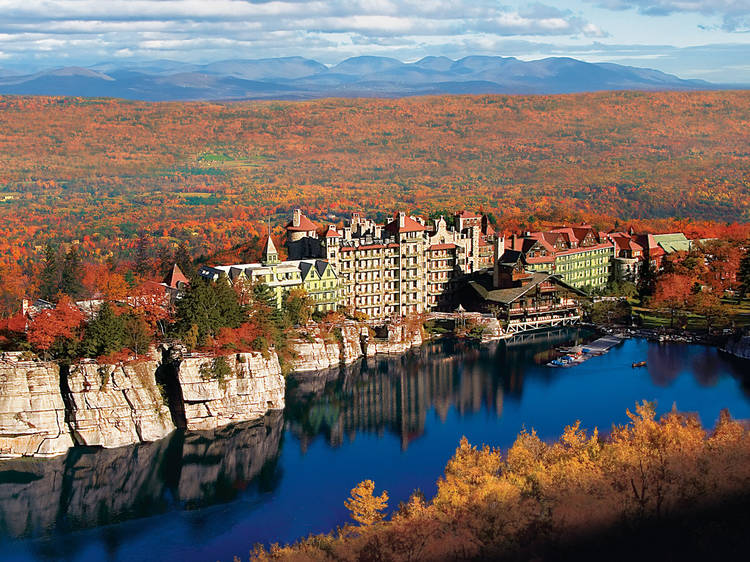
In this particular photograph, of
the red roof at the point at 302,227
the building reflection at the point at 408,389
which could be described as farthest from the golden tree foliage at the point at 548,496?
the red roof at the point at 302,227

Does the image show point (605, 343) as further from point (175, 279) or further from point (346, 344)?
point (175, 279)

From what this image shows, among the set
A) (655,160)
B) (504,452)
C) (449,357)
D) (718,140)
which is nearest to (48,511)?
(504,452)

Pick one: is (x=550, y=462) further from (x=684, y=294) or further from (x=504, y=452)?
(x=684, y=294)

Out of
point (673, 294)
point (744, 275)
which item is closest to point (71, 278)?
point (673, 294)

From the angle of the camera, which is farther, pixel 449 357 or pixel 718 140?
pixel 718 140

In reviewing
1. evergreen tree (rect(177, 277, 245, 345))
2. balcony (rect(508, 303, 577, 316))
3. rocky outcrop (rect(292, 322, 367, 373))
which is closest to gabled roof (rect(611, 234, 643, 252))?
balcony (rect(508, 303, 577, 316))

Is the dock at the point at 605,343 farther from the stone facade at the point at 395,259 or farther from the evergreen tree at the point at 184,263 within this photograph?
the evergreen tree at the point at 184,263
